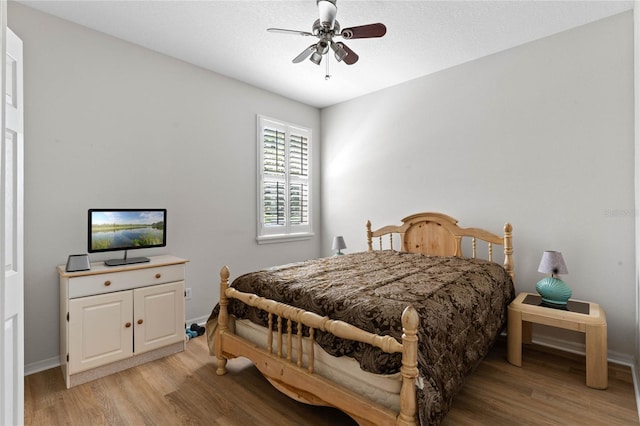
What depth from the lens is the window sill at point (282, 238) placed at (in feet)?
13.7

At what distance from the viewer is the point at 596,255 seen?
9.14 ft

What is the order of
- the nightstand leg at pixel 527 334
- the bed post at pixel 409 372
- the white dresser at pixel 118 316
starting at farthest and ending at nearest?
the nightstand leg at pixel 527 334
the white dresser at pixel 118 316
the bed post at pixel 409 372

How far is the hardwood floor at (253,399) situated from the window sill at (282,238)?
1791 mm

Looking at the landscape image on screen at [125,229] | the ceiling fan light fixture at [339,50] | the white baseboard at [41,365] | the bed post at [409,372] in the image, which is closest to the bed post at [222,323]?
the landscape image on screen at [125,229]

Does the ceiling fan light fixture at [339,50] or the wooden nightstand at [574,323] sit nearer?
the wooden nightstand at [574,323]

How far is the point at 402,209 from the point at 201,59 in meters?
2.95

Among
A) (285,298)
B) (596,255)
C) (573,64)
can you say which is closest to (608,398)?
(596,255)

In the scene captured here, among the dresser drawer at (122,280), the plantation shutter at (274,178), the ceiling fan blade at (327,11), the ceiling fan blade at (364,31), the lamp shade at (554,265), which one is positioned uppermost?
the ceiling fan blade at (327,11)

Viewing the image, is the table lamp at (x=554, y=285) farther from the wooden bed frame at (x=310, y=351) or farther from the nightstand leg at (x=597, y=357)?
the wooden bed frame at (x=310, y=351)

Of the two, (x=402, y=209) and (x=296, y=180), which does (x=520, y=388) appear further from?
(x=296, y=180)

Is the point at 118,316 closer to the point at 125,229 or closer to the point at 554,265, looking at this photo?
the point at 125,229

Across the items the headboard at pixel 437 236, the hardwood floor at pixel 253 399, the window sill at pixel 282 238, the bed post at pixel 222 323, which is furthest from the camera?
the window sill at pixel 282 238

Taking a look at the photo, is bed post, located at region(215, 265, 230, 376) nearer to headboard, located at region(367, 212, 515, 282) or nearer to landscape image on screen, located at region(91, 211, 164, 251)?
landscape image on screen, located at region(91, 211, 164, 251)

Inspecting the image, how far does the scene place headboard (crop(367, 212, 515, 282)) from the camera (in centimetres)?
317
